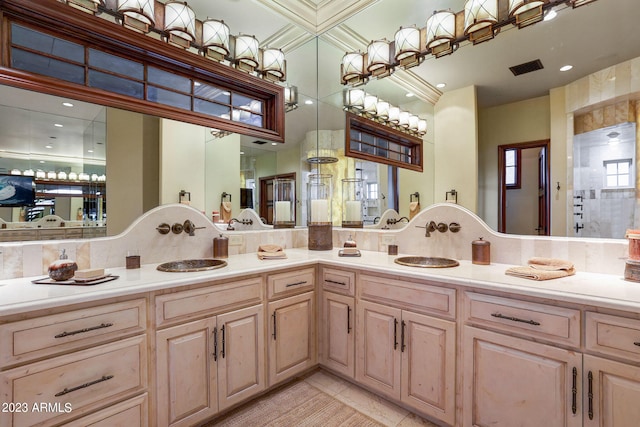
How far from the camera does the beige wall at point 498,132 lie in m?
1.86

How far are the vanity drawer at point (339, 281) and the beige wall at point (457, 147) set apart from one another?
89cm

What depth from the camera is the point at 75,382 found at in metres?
1.22

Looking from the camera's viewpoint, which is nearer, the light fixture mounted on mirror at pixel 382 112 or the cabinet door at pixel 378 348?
the cabinet door at pixel 378 348

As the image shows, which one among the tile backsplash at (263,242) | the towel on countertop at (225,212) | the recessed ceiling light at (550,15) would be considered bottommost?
the tile backsplash at (263,242)

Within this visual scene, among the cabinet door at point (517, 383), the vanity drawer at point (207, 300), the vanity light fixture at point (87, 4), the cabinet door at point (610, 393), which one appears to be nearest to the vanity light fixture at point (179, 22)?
the vanity light fixture at point (87, 4)

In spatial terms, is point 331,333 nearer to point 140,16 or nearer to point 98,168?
point 98,168

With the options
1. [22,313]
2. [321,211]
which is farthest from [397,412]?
[22,313]

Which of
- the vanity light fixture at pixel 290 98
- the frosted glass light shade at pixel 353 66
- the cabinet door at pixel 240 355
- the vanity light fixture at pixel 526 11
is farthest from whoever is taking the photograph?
the vanity light fixture at pixel 290 98

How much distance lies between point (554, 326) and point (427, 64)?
1.95m

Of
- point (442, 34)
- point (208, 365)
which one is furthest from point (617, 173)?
point (208, 365)

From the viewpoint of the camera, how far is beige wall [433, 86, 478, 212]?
6.98ft

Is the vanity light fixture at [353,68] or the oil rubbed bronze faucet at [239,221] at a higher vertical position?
the vanity light fixture at [353,68]

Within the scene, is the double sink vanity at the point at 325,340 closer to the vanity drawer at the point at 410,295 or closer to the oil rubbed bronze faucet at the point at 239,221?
the vanity drawer at the point at 410,295

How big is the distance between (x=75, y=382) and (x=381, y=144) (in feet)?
8.15
